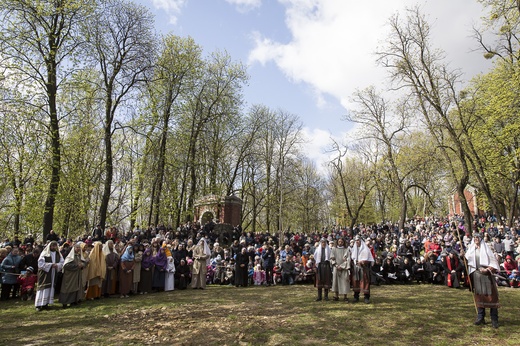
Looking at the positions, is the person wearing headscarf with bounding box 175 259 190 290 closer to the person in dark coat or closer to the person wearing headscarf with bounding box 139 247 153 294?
the person wearing headscarf with bounding box 139 247 153 294

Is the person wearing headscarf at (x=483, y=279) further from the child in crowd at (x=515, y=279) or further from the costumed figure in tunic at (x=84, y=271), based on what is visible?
the costumed figure in tunic at (x=84, y=271)

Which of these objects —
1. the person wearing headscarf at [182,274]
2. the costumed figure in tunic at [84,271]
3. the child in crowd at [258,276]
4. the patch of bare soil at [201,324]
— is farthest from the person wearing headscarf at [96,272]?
the child in crowd at [258,276]

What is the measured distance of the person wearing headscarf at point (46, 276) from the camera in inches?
349

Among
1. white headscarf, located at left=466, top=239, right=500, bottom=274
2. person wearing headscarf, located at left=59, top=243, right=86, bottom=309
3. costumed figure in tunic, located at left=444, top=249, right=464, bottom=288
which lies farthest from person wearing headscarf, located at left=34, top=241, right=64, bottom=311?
costumed figure in tunic, located at left=444, top=249, right=464, bottom=288

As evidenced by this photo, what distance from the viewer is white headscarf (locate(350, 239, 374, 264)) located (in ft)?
31.2

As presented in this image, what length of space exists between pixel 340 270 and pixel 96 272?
7103 millimetres

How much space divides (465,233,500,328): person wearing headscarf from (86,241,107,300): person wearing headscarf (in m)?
9.70

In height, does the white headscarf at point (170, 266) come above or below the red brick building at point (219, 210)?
below

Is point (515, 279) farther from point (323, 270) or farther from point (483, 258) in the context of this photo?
point (323, 270)

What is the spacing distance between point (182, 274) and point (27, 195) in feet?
29.6

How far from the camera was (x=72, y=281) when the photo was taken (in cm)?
942

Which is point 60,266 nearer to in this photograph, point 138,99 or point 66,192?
point 66,192

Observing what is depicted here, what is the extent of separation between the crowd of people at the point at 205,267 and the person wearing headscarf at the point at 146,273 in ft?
0.11

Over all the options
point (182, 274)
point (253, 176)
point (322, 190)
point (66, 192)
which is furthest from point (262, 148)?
point (182, 274)
